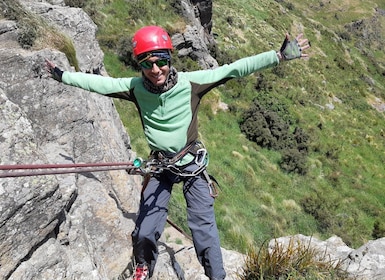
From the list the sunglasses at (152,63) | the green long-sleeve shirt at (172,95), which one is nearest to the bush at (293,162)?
the green long-sleeve shirt at (172,95)

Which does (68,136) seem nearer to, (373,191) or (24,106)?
(24,106)

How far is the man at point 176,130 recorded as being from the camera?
424 cm

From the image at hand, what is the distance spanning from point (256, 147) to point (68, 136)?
1449 cm

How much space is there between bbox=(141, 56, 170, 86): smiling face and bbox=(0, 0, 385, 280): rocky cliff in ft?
5.16

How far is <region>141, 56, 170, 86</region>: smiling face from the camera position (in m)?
3.98

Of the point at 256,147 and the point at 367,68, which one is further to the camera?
the point at 367,68

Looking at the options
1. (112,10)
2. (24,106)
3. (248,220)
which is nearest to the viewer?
(24,106)

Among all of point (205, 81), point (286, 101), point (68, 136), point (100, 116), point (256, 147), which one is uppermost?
point (205, 81)

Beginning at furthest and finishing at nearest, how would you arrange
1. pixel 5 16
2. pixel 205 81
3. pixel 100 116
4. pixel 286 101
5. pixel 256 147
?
1. pixel 286 101
2. pixel 256 147
3. pixel 100 116
4. pixel 5 16
5. pixel 205 81

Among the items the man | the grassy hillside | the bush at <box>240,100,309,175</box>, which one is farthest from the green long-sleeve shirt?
the bush at <box>240,100,309,175</box>

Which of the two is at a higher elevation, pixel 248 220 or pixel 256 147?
pixel 248 220

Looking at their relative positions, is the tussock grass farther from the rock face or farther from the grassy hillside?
the grassy hillside

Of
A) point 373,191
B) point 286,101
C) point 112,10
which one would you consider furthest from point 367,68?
point 112,10

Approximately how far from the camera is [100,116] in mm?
7020
